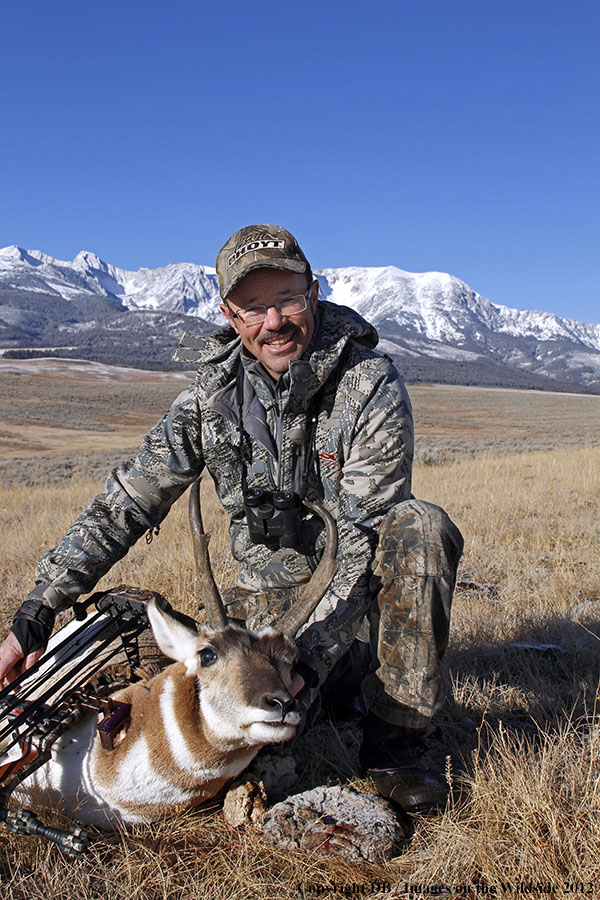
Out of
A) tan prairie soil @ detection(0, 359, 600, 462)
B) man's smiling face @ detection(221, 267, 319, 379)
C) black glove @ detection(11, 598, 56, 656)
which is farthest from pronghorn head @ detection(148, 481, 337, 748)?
tan prairie soil @ detection(0, 359, 600, 462)

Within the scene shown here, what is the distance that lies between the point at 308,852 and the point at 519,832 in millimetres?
815

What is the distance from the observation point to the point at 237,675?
2752 mm

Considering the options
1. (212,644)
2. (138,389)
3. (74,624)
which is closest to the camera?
(212,644)

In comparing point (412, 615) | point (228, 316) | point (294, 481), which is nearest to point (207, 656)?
point (412, 615)

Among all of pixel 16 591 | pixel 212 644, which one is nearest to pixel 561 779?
pixel 212 644

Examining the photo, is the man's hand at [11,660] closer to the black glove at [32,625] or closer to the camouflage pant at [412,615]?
the black glove at [32,625]

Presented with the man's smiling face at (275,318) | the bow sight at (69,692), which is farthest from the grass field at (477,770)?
the man's smiling face at (275,318)

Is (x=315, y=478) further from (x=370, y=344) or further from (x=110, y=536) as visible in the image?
(x=110, y=536)

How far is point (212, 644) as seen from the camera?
2883 millimetres

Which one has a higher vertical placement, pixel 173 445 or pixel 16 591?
pixel 173 445

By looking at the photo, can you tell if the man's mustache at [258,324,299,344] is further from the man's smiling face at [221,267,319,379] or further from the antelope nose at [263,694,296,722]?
the antelope nose at [263,694,296,722]

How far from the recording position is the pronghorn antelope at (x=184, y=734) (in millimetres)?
2814

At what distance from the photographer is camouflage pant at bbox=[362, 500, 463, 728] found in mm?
3047

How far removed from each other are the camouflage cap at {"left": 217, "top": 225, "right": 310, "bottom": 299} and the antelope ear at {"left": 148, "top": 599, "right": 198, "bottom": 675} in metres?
1.82
